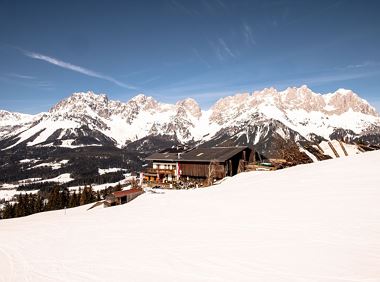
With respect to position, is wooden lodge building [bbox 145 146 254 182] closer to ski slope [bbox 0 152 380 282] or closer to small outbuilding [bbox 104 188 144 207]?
small outbuilding [bbox 104 188 144 207]

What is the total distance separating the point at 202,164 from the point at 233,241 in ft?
156

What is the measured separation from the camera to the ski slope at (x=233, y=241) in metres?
10.5

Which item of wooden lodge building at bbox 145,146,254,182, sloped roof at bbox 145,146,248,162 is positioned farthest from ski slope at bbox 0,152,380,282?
sloped roof at bbox 145,146,248,162

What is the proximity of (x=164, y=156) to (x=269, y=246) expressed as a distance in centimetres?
6062

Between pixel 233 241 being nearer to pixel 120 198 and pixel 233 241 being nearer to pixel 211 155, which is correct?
pixel 120 198

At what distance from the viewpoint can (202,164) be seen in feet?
200

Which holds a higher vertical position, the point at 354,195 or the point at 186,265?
the point at 354,195

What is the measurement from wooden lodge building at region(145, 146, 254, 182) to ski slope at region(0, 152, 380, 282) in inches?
1311

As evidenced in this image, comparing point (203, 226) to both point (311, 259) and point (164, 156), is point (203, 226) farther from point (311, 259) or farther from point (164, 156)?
point (164, 156)

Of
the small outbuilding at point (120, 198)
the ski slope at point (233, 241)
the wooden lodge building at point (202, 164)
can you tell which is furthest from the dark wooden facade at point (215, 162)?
the ski slope at point (233, 241)

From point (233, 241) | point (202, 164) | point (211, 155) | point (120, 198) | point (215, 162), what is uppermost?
point (211, 155)

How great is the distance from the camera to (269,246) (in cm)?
1238

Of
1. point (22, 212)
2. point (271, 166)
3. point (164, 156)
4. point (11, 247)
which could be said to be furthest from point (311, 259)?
point (22, 212)

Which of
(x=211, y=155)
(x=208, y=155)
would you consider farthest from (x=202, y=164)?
(x=211, y=155)
